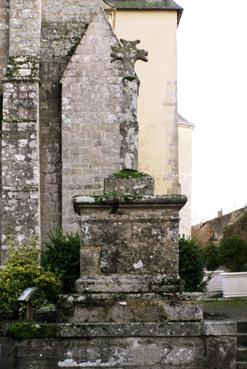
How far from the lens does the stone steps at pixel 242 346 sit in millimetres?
8680

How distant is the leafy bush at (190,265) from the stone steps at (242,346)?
2739 mm

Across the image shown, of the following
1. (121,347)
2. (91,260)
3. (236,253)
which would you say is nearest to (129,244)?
(91,260)

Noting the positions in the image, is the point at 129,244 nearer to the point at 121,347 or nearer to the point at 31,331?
the point at 121,347

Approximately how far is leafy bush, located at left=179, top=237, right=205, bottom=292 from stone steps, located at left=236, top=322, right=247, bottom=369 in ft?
8.99

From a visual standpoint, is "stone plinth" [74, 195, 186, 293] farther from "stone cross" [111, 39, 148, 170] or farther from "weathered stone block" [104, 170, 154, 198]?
"stone cross" [111, 39, 148, 170]

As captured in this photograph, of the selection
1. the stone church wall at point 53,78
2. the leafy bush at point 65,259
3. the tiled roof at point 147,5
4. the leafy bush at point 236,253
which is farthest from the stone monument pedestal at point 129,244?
the tiled roof at point 147,5

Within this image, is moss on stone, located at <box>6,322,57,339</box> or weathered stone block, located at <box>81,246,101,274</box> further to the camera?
weathered stone block, located at <box>81,246,101,274</box>

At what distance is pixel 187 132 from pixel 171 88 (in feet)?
29.8

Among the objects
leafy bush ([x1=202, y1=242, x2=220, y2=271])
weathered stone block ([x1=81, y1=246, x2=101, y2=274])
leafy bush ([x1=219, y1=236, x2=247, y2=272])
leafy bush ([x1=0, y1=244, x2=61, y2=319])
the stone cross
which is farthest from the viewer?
leafy bush ([x1=202, y1=242, x2=220, y2=271])

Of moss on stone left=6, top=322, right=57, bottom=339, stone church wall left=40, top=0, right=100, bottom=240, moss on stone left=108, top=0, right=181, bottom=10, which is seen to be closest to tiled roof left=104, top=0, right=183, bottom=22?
moss on stone left=108, top=0, right=181, bottom=10

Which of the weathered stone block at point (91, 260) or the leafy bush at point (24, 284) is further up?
Answer: the weathered stone block at point (91, 260)

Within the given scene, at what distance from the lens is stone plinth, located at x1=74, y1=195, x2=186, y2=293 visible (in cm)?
847

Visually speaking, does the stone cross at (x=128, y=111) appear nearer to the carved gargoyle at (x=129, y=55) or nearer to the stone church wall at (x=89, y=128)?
the carved gargoyle at (x=129, y=55)

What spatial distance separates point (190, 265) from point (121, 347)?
214 inches
